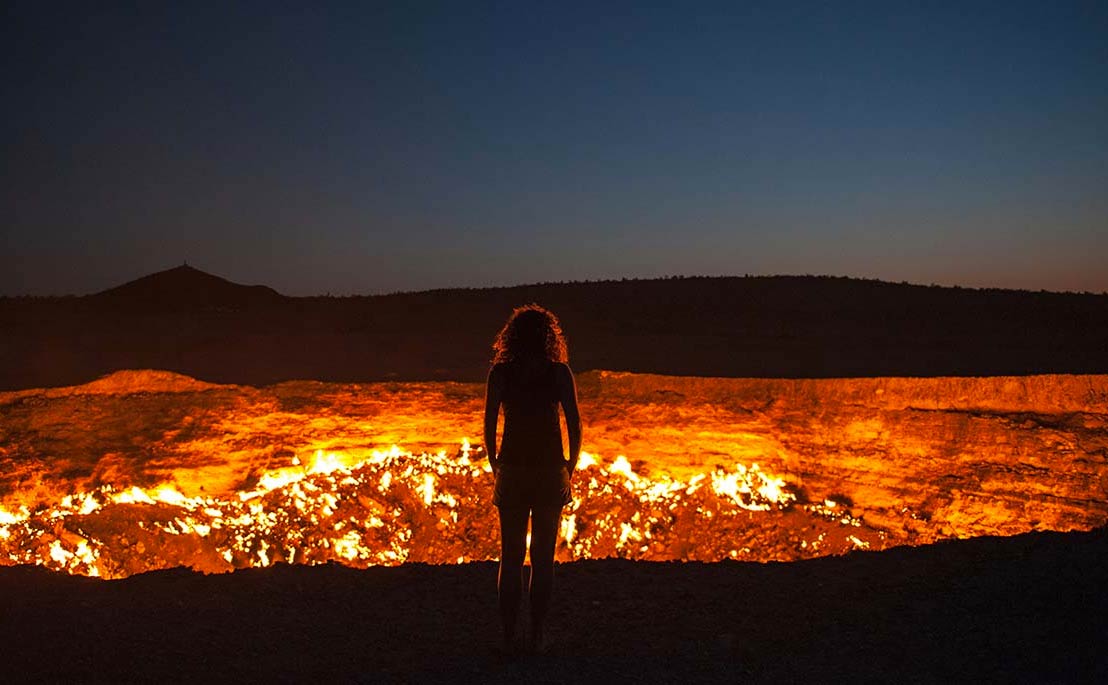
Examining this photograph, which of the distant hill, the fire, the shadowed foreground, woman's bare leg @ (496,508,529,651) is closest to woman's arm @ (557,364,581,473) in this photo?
woman's bare leg @ (496,508,529,651)

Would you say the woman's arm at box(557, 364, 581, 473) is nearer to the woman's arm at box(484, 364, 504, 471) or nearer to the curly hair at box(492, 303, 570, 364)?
the curly hair at box(492, 303, 570, 364)

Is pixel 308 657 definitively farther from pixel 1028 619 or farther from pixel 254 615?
pixel 1028 619

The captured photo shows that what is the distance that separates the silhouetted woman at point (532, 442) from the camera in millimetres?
4008

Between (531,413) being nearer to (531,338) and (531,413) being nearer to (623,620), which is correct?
(531,338)

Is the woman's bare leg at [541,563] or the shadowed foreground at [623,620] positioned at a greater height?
the woman's bare leg at [541,563]

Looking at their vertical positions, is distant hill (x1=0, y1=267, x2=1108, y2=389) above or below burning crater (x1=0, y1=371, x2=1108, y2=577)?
above

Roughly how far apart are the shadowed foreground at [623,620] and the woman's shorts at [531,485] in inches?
31.1

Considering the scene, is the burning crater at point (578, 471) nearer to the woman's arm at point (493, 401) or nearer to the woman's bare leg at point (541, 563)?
the woman's bare leg at point (541, 563)

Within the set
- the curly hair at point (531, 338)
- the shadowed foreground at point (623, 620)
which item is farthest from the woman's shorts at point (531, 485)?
the shadowed foreground at point (623, 620)

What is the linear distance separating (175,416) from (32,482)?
156 centimetres

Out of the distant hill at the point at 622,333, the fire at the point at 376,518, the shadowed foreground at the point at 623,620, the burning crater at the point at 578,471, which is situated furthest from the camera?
the distant hill at the point at 622,333

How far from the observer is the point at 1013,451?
28.1 ft

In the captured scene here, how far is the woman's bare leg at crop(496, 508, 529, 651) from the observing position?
4098 millimetres

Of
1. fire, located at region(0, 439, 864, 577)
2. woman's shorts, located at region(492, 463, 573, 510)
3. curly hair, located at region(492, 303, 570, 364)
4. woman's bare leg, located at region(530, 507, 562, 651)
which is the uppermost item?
curly hair, located at region(492, 303, 570, 364)
